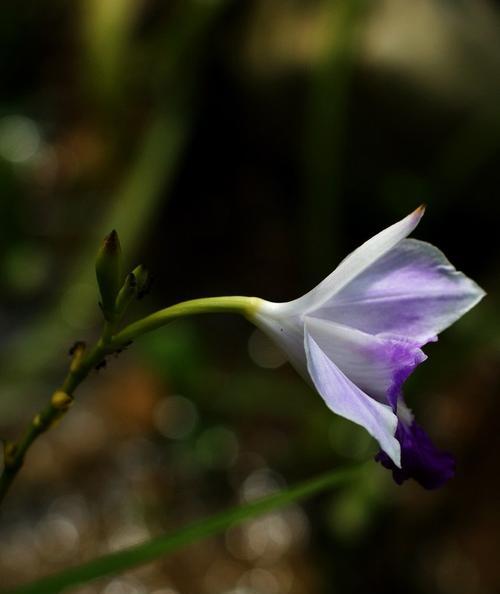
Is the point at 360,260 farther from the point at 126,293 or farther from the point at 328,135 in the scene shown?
the point at 328,135

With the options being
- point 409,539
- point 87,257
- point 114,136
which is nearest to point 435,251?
point 409,539

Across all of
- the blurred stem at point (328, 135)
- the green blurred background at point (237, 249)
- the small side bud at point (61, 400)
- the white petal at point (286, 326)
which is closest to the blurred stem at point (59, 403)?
the small side bud at point (61, 400)

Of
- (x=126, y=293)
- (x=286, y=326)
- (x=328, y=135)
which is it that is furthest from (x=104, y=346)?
(x=328, y=135)

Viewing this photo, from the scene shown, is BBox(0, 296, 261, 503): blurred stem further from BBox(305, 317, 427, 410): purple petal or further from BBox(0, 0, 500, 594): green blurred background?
BBox(0, 0, 500, 594): green blurred background

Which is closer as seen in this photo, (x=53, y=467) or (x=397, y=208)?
(x=53, y=467)

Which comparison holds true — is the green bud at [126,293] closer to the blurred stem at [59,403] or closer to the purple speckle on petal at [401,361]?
the blurred stem at [59,403]

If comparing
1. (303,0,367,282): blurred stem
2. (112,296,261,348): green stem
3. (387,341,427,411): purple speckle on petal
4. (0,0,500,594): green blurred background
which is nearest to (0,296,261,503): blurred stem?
(112,296,261,348): green stem

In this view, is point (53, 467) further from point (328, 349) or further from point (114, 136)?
point (328, 349)
